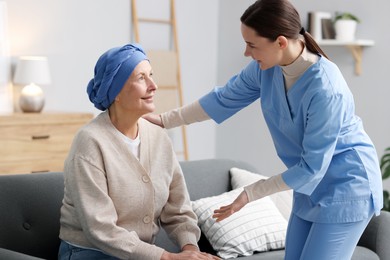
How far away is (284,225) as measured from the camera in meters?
3.35

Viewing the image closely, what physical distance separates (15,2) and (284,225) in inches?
112

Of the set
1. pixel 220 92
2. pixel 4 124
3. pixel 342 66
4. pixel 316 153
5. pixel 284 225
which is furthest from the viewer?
pixel 342 66

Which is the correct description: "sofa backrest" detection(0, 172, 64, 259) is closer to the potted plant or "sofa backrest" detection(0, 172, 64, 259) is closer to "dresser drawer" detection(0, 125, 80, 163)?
"dresser drawer" detection(0, 125, 80, 163)

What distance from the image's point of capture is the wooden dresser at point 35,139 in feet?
15.5

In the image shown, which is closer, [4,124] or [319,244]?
[319,244]

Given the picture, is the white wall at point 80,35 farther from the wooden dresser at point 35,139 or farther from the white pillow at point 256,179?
the white pillow at point 256,179

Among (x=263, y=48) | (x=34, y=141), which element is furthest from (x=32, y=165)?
(x=263, y=48)

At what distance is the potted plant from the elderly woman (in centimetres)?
309

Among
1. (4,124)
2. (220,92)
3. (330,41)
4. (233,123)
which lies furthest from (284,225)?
(233,123)

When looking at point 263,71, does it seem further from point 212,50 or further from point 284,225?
point 212,50

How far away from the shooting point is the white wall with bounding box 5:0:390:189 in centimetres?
546

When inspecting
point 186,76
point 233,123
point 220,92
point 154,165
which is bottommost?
point 233,123

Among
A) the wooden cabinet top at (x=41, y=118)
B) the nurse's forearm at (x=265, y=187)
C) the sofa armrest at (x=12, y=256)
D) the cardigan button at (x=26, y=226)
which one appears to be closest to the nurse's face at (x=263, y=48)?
the nurse's forearm at (x=265, y=187)

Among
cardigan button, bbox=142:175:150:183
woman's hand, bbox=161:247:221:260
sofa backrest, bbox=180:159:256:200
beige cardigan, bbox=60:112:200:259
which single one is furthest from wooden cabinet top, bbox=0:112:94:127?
woman's hand, bbox=161:247:221:260
